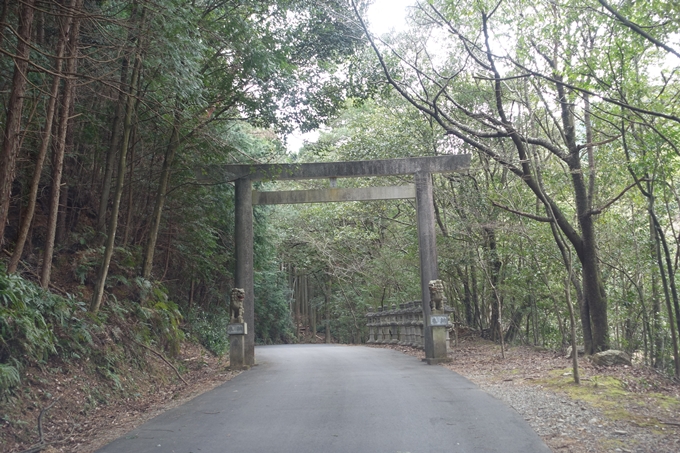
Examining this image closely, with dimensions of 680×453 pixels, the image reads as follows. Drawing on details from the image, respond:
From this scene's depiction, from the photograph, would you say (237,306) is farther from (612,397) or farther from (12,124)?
(612,397)

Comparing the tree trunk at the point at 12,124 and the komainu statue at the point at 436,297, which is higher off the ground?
the tree trunk at the point at 12,124

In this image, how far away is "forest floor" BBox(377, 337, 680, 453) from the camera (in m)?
5.16

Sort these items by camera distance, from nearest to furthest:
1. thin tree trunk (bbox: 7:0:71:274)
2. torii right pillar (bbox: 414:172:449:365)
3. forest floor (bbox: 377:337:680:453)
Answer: forest floor (bbox: 377:337:680:453) < thin tree trunk (bbox: 7:0:71:274) < torii right pillar (bbox: 414:172:449:365)

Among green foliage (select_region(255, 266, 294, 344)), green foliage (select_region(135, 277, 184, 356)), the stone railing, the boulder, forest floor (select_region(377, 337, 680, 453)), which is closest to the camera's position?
forest floor (select_region(377, 337, 680, 453))

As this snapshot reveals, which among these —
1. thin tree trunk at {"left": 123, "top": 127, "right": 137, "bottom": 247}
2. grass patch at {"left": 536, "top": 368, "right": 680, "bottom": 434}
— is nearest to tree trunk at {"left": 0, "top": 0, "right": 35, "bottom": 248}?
thin tree trunk at {"left": 123, "top": 127, "right": 137, "bottom": 247}

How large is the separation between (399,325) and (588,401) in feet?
40.9

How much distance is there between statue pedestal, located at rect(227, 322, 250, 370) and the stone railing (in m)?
6.01

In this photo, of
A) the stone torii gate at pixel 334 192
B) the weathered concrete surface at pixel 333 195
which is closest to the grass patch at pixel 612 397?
the stone torii gate at pixel 334 192

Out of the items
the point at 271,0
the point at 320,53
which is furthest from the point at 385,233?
the point at 271,0

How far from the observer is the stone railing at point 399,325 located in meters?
17.0

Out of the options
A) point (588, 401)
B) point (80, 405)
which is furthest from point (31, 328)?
point (588, 401)

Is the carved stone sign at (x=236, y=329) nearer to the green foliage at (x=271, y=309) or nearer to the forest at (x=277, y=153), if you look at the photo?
the forest at (x=277, y=153)

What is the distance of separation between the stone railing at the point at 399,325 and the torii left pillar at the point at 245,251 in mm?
5666

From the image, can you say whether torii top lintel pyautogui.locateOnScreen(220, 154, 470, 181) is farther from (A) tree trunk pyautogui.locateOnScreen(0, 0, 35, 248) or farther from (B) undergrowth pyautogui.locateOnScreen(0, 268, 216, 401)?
(A) tree trunk pyautogui.locateOnScreen(0, 0, 35, 248)
